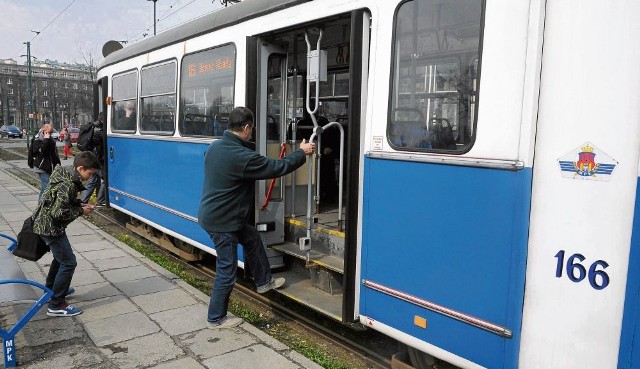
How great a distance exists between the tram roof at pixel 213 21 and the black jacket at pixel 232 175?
1247 millimetres

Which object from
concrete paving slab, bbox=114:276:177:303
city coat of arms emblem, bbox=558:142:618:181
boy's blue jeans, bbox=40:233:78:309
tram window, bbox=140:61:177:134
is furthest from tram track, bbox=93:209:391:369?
city coat of arms emblem, bbox=558:142:618:181

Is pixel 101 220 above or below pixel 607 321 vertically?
below

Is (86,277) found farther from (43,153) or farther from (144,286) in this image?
(43,153)

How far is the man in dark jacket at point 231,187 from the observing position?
4047 millimetres

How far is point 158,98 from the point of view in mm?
6754

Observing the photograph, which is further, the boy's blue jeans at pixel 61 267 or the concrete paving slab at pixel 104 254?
the concrete paving slab at pixel 104 254

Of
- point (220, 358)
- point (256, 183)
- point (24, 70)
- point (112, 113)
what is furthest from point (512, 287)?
point (24, 70)

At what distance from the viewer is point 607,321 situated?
240 cm

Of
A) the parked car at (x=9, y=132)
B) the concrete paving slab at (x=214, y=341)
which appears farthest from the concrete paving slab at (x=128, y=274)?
the parked car at (x=9, y=132)

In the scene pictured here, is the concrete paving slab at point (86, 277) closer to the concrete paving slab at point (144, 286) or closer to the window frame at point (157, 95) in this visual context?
the concrete paving slab at point (144, 286)

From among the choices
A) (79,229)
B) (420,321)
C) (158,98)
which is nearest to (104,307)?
(158,98)

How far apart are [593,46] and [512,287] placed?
1246mm

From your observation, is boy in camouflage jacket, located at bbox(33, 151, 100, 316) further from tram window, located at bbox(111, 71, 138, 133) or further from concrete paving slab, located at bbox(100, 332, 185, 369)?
tram window, located at bbox(111, 71, 138, 133)

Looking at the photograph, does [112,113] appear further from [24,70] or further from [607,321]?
[24,70]
